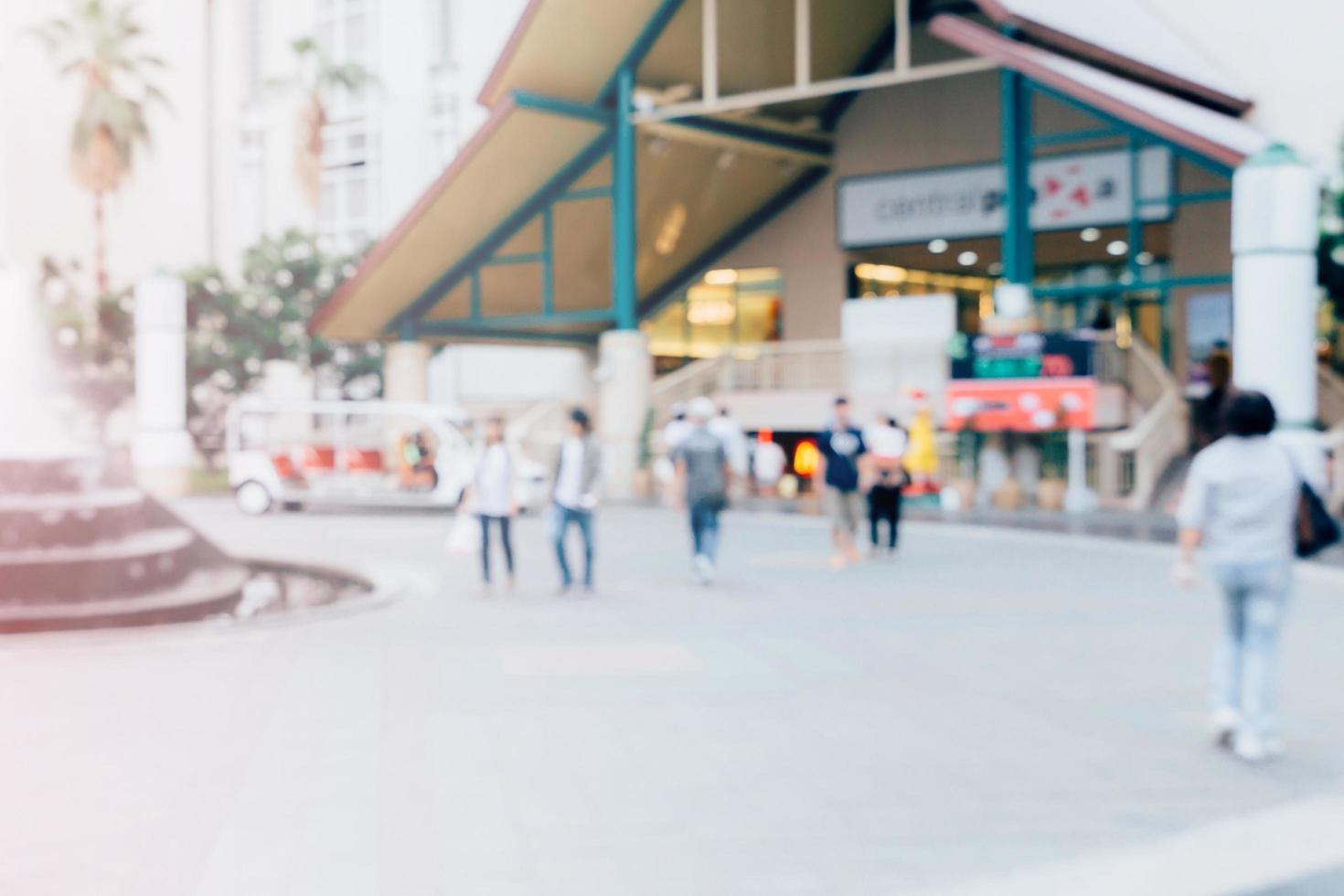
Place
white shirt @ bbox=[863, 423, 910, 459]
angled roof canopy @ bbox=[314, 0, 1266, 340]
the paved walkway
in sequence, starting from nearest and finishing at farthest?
the paved walkway < white shirt @ bbox=[863, 423, 910, 459] < angled roof canopy @ bbox=[314, 0, 1266, 340]

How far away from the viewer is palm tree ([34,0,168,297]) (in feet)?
137

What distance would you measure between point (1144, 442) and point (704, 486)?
468 inches

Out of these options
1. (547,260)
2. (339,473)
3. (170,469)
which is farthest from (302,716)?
(547,260)

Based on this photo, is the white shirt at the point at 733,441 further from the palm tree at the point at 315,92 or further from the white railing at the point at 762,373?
the palm tree at the point at 315,92

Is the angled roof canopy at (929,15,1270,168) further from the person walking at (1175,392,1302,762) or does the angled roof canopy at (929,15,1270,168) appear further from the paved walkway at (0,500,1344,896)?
the person walking at (1175,392,1302,762)

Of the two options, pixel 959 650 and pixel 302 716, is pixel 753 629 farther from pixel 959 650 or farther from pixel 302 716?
pixel 302 716

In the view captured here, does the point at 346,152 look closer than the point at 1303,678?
No

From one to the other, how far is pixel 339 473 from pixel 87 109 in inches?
824

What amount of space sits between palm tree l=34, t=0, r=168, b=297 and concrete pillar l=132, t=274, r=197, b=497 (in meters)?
14.1

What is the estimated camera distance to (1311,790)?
262 inches

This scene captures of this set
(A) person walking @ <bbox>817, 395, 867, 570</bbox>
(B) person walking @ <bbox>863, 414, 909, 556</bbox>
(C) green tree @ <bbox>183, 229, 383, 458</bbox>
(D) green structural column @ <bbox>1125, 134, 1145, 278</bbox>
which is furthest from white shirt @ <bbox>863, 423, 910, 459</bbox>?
(C) green tree @ <bbox>183, 229, 383, 458</bbox>

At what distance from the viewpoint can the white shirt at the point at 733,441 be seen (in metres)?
23.1

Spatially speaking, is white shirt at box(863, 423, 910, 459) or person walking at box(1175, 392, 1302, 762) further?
white shirt at box(863, 423, 910, 459)

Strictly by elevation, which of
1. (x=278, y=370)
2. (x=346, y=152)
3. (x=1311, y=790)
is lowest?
(x=1311, y=790)
